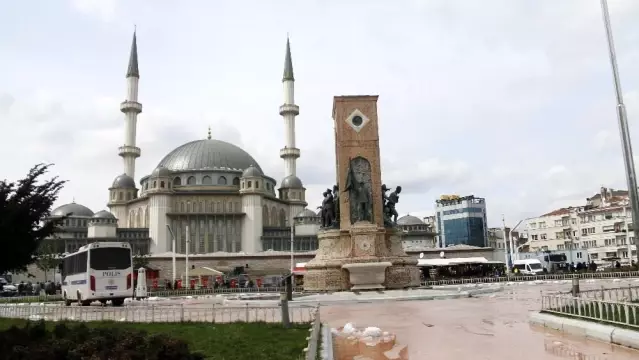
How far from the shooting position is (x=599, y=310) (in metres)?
9.37

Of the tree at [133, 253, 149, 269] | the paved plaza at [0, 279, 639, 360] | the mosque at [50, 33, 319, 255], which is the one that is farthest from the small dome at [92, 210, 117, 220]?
the paved plaza at [0, 279, 639, 360]

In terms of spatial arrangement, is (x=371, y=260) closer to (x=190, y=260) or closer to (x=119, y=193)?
(x=190, y=260)

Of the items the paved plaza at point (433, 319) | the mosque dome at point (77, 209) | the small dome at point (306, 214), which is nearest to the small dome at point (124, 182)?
the mosque dome at point (77, 209)

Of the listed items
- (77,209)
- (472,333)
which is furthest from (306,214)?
(472,333)

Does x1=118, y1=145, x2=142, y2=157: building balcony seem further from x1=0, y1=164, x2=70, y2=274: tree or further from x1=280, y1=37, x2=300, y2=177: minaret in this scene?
x1=0, y1=164, x2=70, y2=274: tree

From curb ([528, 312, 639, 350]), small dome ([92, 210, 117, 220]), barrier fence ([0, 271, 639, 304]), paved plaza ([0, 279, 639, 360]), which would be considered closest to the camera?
curb ([528, 312, 639, 350])

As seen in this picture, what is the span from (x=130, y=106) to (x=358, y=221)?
54.0 metres

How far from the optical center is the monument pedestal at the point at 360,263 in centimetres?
2350

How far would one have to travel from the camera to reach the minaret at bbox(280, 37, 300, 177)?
75.2m

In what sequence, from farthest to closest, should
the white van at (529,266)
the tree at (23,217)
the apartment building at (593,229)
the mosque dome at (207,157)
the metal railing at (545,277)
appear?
the mosque dome at (207,157)
the apartment building at (593,229)
the white van at (529,266)
the metal railing at (545,277)
the tree at (23,217)

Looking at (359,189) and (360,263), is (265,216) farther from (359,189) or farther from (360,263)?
(360,263)

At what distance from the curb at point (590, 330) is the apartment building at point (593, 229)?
53.8 meters

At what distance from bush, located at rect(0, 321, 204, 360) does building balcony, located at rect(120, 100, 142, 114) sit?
66427 mm

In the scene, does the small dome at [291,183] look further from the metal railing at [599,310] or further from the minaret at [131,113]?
the metal railing at [599,310]
